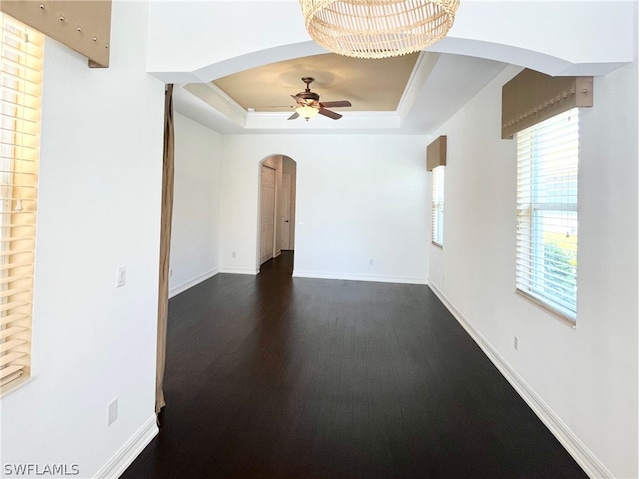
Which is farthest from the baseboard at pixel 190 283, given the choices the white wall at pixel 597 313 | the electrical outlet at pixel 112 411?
the white wall at pixel 597 313

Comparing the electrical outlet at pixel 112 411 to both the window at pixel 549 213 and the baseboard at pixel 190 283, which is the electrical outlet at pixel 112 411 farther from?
the baseboard at pixel 190 283

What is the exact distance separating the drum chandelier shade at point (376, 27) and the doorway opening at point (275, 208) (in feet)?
18.3

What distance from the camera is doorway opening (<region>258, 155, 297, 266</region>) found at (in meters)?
7.64

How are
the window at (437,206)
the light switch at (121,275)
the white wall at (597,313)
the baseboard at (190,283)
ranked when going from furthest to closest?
the window at (437,206) < the baseboard at (190,283) < the light switch at (121,275) < the white wall at (597,313)

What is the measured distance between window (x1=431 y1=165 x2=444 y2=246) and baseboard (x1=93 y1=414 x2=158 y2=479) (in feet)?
15.1

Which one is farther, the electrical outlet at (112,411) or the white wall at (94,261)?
the electrical outlet at (112,411)

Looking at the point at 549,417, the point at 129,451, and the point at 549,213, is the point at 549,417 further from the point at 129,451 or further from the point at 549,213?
the point at 129,451

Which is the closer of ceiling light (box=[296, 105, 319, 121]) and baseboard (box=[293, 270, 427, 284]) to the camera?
ceiling light (box=[296, 105, 319, 121])

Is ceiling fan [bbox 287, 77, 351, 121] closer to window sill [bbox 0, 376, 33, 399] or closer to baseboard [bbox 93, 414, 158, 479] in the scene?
baseboard [bbox 93, 414, 158, 479]

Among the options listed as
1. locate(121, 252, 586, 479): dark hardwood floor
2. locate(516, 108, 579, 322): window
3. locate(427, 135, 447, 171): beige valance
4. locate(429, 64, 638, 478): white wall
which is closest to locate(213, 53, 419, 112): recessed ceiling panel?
locate(427, 135, 447, 171): beige valance

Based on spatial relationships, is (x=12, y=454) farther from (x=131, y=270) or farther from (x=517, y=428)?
(x=517, y=428)

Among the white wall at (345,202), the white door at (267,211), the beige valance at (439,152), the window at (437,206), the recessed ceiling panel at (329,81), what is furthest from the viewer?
the white door at (267,211)

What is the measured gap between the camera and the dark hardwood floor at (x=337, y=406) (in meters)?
1.87

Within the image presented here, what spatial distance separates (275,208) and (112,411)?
725 centimetres
